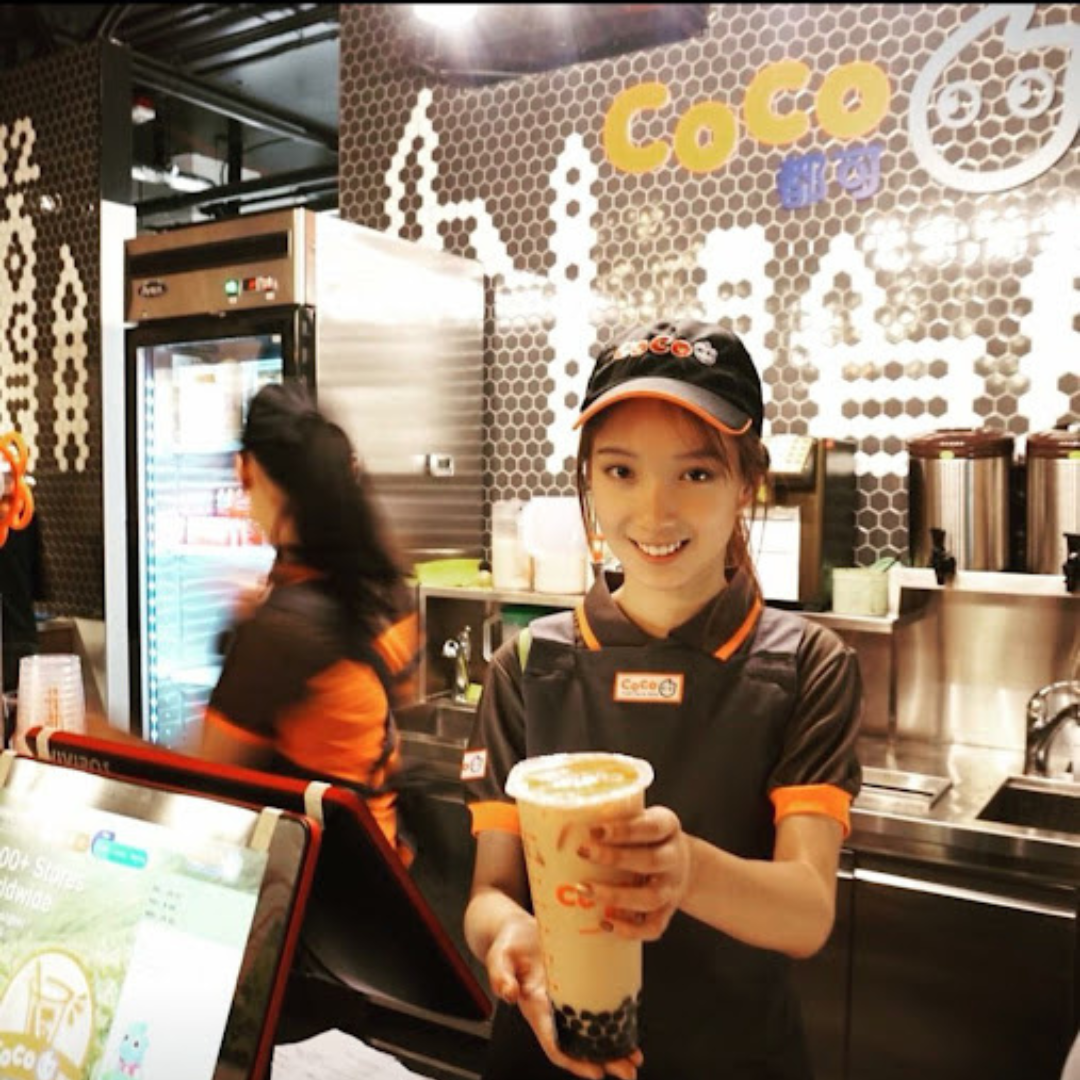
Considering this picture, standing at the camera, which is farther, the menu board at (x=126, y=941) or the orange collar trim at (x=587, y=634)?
the orange collar trim at (x=587, y=634)

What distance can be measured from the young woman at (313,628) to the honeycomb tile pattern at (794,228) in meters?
1.69

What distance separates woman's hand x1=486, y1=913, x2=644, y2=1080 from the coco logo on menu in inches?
121

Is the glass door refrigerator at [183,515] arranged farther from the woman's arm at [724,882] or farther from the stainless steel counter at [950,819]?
the woman's arm at [724,882]

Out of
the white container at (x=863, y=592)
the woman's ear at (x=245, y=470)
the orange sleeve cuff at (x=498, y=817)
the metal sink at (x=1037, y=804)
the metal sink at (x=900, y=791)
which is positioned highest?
the woman's ear at (x=245, y=470)

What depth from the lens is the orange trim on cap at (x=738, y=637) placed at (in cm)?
136

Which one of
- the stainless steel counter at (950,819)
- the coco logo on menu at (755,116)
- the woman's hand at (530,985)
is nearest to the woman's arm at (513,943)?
the woman's hand at (530,985)

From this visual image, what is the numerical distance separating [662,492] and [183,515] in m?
3.29

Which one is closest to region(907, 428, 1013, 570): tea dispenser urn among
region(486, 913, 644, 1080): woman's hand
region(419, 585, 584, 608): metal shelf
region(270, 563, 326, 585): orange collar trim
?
region(419, 585, 584, 608): metal shelf

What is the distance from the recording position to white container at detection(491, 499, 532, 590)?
3.75 meters

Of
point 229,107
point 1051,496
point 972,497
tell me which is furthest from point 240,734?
point 229,107

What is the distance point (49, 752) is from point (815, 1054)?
2.20 meters

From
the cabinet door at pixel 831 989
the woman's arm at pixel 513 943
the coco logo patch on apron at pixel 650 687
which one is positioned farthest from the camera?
the cabinet door at pixel 831 989

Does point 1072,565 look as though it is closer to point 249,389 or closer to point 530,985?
point 530,985

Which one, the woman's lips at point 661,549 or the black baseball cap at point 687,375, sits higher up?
the black baseball cap at point 687,375
